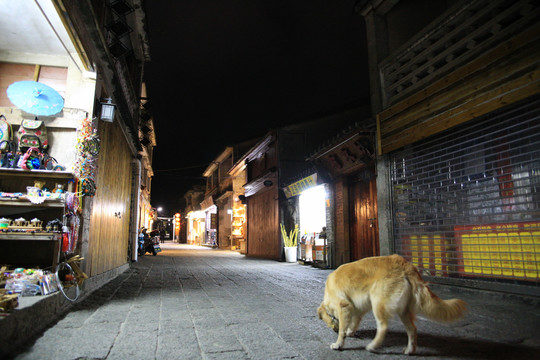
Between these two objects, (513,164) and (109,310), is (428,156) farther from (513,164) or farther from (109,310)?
(109,310)

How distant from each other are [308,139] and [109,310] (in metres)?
13.6

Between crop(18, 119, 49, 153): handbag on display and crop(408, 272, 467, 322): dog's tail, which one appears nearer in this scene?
crop(408, 272, 467, 322): dog's tail

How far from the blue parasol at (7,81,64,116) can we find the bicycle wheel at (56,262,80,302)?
2.39 meters

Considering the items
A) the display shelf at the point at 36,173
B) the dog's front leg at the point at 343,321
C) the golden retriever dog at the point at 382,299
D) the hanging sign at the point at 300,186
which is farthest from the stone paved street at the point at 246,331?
the hanging sign at the point at 300,186

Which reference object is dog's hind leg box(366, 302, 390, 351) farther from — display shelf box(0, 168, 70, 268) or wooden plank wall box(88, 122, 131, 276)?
wooden plank wall box(88, 122, 131, 276)

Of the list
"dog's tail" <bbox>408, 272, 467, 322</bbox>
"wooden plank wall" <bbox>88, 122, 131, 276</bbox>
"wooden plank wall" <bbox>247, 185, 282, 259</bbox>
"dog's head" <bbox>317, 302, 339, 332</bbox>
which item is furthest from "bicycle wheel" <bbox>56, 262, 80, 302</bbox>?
"wooden plank wall" <bbox>247, 185, 282, 259</bbox>

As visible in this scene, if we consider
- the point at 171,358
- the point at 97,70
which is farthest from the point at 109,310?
the point at 97,70

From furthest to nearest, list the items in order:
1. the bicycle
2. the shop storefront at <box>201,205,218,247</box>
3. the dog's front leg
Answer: the shop storefront at <box>201,205,218,247</box>, the bicycle, the dog's front leg

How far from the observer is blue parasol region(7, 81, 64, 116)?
16.6 feet

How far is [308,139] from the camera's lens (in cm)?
1705

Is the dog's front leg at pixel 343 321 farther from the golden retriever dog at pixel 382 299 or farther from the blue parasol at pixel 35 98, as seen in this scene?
the blue parasol at pixel 35 98

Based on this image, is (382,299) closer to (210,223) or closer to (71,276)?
(71,276)

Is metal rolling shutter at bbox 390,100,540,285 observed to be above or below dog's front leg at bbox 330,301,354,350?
above

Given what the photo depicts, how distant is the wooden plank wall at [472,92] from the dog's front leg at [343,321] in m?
4.24
